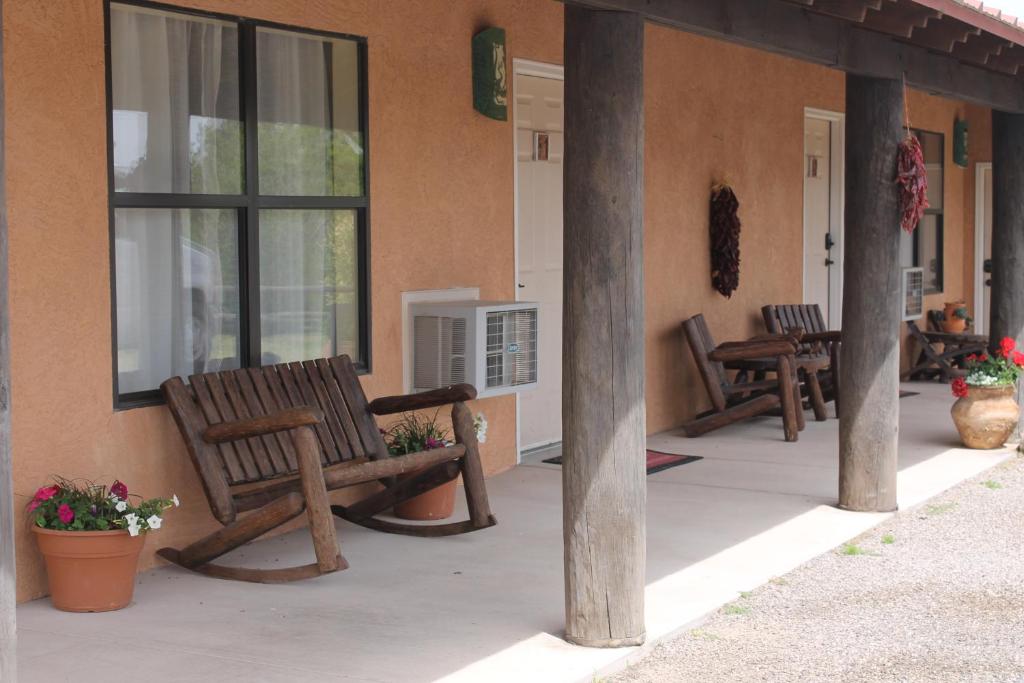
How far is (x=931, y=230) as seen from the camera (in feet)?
45.4

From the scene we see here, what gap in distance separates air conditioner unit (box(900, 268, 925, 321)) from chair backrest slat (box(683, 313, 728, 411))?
351 cm

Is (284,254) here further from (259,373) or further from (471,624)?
(471,624)

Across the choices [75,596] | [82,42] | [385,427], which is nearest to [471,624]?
[75,596]

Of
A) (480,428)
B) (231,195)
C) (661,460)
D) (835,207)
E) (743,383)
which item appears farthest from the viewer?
(835,207)

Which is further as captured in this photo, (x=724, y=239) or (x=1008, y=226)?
(x=724, y=239)

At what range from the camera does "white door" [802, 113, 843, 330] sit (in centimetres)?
1127

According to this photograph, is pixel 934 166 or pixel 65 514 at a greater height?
pixel 934 166

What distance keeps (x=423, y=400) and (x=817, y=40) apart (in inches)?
90.9

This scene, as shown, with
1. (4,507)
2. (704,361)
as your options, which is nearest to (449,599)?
(4,507)

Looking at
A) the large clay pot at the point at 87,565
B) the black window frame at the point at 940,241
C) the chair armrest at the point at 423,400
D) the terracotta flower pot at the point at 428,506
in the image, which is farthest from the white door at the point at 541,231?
the black window frame at the point at 940,241

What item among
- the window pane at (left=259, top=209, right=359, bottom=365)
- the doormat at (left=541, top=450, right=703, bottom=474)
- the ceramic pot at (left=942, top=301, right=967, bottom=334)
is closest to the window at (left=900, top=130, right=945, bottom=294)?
the ceramic pot at (left=942, top=301, right=967, bottom=334)

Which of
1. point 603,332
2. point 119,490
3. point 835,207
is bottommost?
point 119,490

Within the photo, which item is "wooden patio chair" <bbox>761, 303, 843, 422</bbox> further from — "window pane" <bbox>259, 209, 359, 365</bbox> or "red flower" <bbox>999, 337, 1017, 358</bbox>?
"window pane" <bbox>259, 209, 359, 365</bbox>

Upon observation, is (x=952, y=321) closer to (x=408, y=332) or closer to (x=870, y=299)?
(x=870, y=299)
